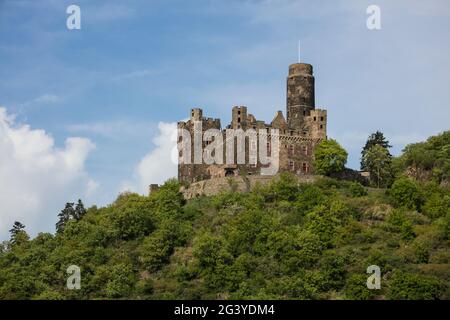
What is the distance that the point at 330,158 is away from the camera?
427 feet

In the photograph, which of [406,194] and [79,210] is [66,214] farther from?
[406,194]

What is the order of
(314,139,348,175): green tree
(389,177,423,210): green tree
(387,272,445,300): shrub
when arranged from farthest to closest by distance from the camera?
(314,139,348,175): green tree
(389,177,423,210): green tree
(387,272,445,300): shrub

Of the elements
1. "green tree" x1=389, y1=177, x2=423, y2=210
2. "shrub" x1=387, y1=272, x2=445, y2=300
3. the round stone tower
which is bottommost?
"shrub" x1=387, y1=272, x2=445, y2=300

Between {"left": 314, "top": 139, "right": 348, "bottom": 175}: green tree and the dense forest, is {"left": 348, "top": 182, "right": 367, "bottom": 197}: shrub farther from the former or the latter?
{"left": 314, "top": 139, "right": 348, "bottom": 175}: green tree

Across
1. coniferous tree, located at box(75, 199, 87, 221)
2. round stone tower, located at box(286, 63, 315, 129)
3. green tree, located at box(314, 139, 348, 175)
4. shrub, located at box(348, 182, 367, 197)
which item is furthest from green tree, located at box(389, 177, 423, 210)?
coniferous tree, located at box(75, 199, 87, 221)

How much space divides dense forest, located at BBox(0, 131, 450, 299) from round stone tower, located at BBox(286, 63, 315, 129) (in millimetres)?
4373

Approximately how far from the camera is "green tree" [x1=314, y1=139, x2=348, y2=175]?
5108 inches

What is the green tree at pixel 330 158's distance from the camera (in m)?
130

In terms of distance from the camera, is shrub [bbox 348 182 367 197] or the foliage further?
the foliage

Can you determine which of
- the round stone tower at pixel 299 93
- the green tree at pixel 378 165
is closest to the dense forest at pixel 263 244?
the green tree at pixel 378 165

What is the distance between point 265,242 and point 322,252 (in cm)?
479

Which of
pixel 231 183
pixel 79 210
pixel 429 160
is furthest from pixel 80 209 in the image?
pixel 429 160

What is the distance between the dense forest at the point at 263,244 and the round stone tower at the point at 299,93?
437 cm

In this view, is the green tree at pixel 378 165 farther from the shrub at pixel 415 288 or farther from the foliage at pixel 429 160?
the shrub at pixel 415 288
